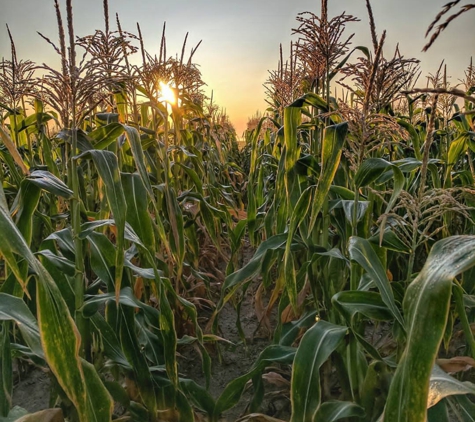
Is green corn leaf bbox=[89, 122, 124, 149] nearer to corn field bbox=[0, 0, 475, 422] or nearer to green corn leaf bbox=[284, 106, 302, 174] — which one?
corn field bbox=[0, 0, 475, 422]

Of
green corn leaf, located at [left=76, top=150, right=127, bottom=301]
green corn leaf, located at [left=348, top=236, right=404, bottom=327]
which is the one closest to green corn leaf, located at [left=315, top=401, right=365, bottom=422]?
green corn leaf, located at [left=348, top=236, right=404, bottom=327]

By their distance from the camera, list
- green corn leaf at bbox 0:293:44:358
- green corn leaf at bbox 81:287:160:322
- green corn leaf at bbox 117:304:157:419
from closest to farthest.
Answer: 1. green corn leaf at bbox 0:293:44:358
2. green corn leaf at bbox 81:287:160:322
3. green corn leaf at bbox 117:304:157:419

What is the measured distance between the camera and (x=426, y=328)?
697mm

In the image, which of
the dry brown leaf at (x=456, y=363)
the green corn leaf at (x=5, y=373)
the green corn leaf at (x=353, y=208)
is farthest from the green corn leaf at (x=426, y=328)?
the green corn leaf at (x=5, y=373)

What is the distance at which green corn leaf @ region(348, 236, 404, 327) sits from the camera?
1.11 m

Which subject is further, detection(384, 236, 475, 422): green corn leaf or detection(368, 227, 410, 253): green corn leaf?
detection(368, 227, 410, 253): green corn leaf

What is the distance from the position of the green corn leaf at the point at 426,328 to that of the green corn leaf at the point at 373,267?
37 cm

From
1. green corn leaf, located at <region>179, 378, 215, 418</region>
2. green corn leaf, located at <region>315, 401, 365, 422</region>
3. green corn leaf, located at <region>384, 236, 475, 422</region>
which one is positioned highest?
green corn leaf, located at <region>384, 236, 475, 422</region>

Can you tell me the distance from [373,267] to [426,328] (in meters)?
0.50

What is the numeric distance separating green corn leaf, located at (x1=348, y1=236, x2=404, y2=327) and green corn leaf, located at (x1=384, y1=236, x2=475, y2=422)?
14.4 inches

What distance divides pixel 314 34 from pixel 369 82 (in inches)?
18.5

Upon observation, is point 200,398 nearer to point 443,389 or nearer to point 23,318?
point 23,318

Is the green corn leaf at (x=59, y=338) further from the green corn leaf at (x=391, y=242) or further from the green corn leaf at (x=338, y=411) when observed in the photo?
the green corn leaf at (x=391, y=242)

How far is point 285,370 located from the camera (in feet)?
7.09
